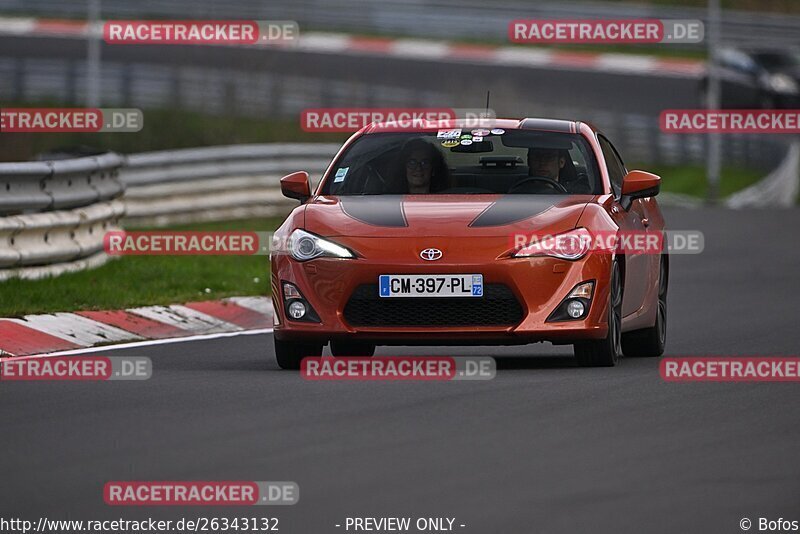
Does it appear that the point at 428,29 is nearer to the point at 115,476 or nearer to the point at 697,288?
the point at 697,288

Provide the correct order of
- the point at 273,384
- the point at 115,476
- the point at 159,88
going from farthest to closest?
the point at 159,88
the point at 273,384
the point at 115,476

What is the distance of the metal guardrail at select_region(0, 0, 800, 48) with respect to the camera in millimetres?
50312

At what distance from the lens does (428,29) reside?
5191cm

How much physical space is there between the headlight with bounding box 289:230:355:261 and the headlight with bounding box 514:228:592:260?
0.91m

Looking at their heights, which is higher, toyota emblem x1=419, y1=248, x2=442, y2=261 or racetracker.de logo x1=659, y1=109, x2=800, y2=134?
toyota emblem x1=419, y1=248, x2=442, y2=261

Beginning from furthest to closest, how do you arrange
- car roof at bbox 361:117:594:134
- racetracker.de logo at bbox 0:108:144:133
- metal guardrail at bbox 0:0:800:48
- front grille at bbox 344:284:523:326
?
metal guardrail at bbox 0:0:800:48, racetracker.de logo at bbox 0:108:144:133, car roof at bbox 361:117:594:134, front grille at bbox 344:284:523:326

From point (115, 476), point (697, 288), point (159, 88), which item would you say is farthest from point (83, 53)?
point (115, 476)

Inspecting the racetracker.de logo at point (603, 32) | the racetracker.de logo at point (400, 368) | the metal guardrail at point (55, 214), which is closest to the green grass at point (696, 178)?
the racetracker.de logo at point (603, 32)

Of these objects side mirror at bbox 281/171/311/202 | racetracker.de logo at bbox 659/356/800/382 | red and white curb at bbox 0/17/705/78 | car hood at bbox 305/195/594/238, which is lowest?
racetracker.de logo at bbox 659/356/800/382

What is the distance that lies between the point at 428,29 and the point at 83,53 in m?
9.87

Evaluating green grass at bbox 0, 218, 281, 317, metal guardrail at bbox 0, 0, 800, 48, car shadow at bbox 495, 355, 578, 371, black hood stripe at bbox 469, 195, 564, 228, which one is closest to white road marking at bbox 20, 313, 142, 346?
green grass at bbox 0, 218, 281, 317

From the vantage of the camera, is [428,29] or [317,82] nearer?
[317,82]

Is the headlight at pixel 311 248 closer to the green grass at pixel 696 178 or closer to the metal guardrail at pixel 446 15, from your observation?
the green grass at pixel 696 178

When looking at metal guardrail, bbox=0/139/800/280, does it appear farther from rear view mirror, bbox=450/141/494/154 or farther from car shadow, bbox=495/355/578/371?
car shadow, bbox=495/355/578/371
